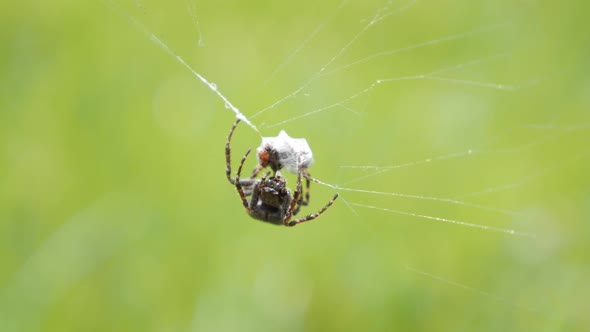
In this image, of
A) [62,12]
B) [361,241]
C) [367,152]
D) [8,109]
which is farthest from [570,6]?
[8,109]

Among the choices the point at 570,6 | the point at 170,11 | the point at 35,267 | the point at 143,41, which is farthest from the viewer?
the point at 570,6

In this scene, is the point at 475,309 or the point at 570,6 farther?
the point at 570,6

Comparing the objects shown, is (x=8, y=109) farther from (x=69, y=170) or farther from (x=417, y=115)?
(x=417, y=115)

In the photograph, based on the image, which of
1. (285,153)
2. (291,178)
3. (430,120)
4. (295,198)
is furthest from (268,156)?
(430,120)

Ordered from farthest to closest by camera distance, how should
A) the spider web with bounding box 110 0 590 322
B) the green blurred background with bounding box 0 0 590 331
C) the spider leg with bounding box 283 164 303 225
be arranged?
the spider web with bounding box 110 0 590 322 → the green blurred background with bounding box 0 0 590 331 → the spider leg with bounding box 283 164 303 225

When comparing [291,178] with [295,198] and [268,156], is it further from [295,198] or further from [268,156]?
[268,156]

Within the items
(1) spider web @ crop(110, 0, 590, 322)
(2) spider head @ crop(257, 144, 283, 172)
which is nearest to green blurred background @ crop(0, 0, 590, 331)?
(1) spider web @ crop(110, 0, 590, 322)

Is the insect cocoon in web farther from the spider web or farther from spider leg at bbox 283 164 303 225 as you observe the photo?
the spider web
